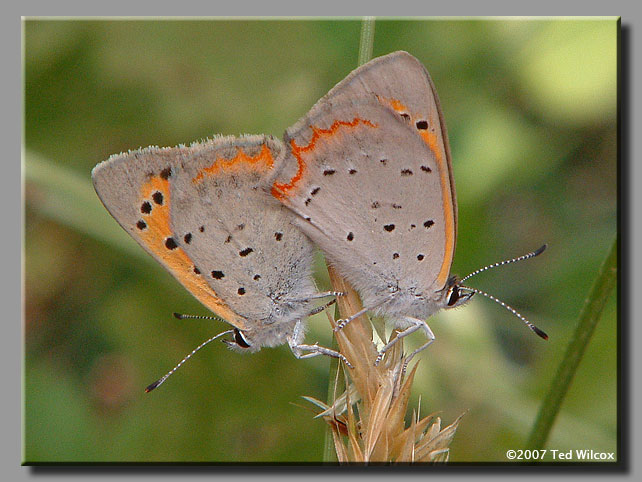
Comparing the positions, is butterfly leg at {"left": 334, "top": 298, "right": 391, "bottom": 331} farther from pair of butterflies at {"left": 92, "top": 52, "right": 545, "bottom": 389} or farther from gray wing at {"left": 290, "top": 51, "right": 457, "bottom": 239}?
gray wing at {"left": 290, "top": 51, "right": 457, "bottom": 239}

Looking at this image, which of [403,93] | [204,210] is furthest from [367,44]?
[204,210]

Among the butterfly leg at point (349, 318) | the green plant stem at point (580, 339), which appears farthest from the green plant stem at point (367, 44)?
the green plant stem at point (580, 339)

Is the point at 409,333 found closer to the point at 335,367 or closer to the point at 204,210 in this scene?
the point at 335,367

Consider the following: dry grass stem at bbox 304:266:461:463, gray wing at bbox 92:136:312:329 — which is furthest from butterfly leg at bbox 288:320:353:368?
dry grass stem at bbox 304:266:461:463

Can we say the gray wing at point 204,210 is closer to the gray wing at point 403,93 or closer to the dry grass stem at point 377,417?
the gray wing at point 403,93

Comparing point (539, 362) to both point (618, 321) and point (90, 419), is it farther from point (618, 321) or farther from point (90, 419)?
point (90, 419)
